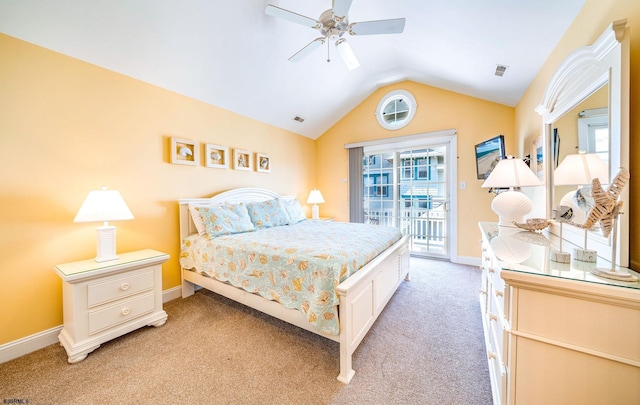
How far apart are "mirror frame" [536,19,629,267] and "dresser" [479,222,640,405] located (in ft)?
0.71

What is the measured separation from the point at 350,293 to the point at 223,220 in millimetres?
1758

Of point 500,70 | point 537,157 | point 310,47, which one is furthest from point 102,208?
point 500,70

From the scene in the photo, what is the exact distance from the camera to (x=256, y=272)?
1.95 meters

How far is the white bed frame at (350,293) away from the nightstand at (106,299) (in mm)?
531

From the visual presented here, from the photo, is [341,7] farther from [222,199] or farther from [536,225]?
[222,199]

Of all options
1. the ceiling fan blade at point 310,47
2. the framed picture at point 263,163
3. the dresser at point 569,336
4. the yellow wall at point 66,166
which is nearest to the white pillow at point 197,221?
the yellow wall at point 66,166

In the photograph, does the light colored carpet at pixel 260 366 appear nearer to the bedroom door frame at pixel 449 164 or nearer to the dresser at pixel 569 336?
the dresser at pixel 569 336

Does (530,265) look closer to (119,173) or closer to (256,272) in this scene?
(256,272)

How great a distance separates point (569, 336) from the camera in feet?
2.77

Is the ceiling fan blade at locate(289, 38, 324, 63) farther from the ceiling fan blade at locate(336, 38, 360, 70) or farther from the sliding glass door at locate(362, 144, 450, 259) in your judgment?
the sliding glass door at locate(362, 144, 450, 259)

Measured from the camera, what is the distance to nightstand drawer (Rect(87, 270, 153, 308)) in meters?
1.79

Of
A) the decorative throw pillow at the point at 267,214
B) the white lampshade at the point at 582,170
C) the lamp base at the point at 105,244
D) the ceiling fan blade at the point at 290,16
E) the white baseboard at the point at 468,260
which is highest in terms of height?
the ceiling fan blade at the point at 290,16

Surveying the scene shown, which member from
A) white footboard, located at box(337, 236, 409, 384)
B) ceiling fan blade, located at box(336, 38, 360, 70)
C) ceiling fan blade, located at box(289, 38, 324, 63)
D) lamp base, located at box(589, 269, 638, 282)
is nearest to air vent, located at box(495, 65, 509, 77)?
ceiling fan blade, located at box(336, 38, 360, 70)

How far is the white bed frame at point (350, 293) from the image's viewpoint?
1.51 m
